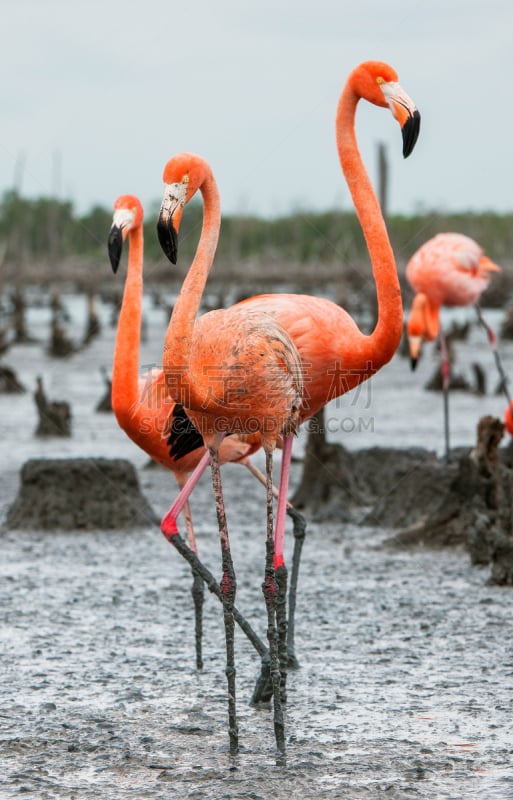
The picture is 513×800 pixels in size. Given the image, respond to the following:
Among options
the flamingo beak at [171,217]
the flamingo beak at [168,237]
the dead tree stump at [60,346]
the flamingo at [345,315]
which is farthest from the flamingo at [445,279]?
the dead tree stump at [60,346]

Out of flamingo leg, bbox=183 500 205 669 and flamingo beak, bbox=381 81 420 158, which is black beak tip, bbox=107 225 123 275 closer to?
flamingo leg, bbox=183 500 205 669

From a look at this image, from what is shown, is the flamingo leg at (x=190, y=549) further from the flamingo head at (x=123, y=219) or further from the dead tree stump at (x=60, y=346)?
the dead tree stump at (x=60, y=346)

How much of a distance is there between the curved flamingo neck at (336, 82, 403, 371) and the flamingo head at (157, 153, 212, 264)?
3.54 feet

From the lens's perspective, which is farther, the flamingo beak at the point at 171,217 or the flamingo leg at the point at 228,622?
the flamingo leg at the point at 228,622

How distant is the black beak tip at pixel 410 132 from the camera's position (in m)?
4.39

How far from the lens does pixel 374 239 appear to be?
4.98m

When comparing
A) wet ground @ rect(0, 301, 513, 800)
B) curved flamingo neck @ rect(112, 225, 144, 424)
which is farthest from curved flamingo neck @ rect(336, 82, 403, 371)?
wet ground @ rect(0, 301, 513, 800)

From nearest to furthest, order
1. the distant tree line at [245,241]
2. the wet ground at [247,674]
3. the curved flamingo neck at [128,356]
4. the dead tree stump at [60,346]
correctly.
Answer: the wet ground at [247,674] → the curved flamingo neck at [128,356] → the dead tree stump at [60,346] → the distant tree line at [245,241]

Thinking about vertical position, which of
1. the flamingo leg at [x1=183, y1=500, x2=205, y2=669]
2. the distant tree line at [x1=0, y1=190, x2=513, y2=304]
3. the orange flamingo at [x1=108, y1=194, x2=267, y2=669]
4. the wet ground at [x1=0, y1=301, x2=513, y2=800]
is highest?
the distant tree line at [x1=0, y1=190, x2=513, y2=304]

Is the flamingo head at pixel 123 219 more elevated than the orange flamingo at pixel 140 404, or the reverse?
the flamingo head at pixel 123 219

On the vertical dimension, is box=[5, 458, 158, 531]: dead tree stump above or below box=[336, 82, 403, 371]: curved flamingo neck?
below

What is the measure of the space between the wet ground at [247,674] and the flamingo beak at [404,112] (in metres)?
2.06

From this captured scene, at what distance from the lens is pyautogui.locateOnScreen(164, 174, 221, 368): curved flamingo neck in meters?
3.83

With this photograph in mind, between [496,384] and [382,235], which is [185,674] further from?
[496,384]
